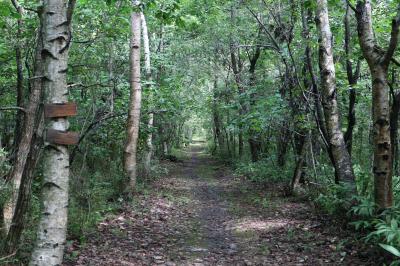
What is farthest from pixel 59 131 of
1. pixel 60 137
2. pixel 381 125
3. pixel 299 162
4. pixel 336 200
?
pixel 299 162

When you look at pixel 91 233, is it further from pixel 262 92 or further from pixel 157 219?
pixel 262 92

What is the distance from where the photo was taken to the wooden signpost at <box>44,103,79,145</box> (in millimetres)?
3920

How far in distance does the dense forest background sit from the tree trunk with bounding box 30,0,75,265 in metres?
0.01

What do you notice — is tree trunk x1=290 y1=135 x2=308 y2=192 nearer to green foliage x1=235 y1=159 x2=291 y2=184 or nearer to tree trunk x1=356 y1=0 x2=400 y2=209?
green foliage x1=235 y1=159 x2=291 y2=184

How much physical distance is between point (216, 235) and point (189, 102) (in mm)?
8819

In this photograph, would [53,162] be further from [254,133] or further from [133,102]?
[254,133]

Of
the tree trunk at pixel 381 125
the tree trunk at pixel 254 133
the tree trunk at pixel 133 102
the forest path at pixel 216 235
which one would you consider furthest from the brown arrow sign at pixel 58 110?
the tree trunk at pixel 254 133

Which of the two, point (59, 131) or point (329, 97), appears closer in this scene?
point (59, 131)

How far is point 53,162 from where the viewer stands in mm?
3949

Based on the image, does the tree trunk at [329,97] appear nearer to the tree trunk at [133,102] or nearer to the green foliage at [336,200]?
the green foliage at [336,200]

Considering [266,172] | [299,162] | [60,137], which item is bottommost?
[266,172]

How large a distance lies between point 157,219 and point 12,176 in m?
3.48

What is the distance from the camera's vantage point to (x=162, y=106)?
13.2 meters

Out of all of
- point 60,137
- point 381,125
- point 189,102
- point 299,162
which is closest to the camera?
point 60,137
